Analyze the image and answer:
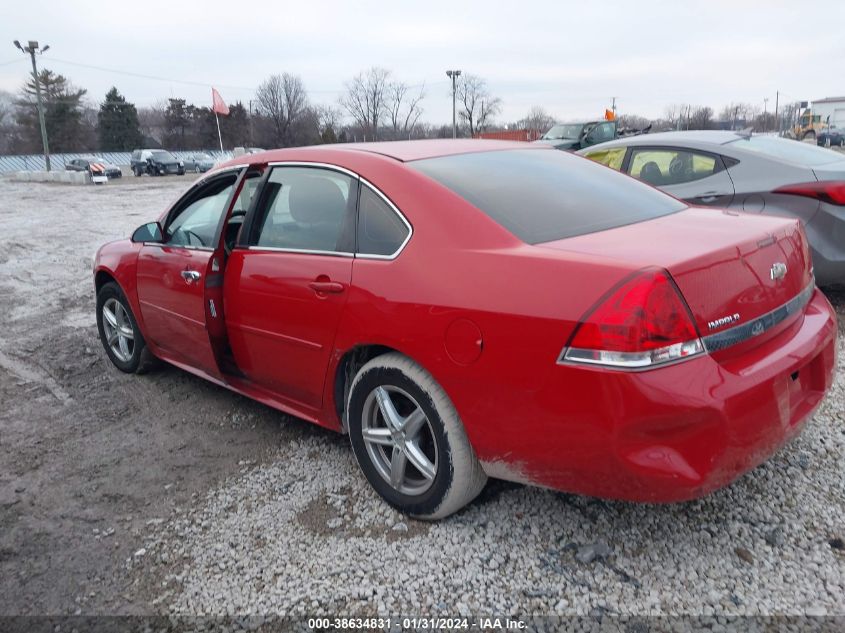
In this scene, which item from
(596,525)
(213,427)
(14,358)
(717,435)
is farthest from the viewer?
(14,358)

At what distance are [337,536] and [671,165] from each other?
4570 millimetres

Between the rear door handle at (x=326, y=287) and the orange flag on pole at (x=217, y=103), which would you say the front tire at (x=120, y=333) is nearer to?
the rear door handle at (x=326, y=287)

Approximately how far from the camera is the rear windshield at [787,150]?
5414 mm

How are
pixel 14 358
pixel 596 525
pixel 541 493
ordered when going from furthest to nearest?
pixel 14 358, pixel 541 493, pixel 596 525

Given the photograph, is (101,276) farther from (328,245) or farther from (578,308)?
(578,308)

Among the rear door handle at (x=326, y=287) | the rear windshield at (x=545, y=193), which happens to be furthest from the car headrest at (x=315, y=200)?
the rear windshield at (x=545, y=193)

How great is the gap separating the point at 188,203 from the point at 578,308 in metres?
2.88

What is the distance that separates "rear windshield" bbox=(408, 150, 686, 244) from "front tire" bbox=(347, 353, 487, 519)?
0.72m

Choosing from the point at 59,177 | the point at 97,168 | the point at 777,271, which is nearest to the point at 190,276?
the point at 777,271

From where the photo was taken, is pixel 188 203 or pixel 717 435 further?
pixel 188 203

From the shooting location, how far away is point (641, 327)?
2105 millimetres

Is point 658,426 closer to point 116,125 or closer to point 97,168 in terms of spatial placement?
point 97,168

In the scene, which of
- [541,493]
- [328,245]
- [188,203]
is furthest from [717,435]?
[188,203]

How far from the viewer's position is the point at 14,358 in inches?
214
